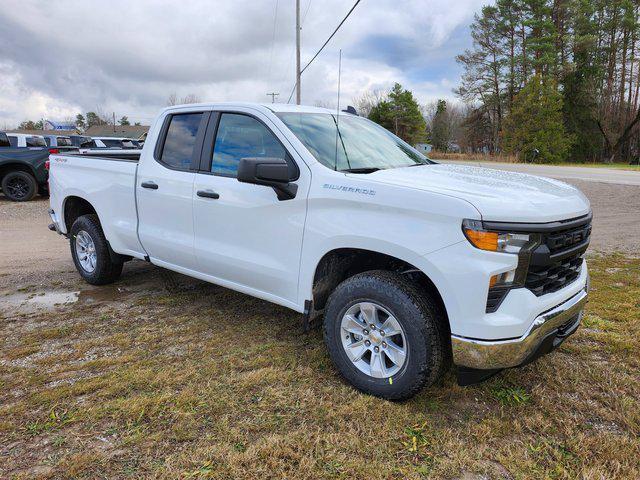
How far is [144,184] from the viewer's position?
14.3 ft

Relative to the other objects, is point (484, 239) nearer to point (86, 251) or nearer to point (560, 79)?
point (86, 251)

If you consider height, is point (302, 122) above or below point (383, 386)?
above

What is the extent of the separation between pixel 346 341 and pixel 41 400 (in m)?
1.98

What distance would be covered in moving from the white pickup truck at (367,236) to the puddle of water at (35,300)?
3.89 feet

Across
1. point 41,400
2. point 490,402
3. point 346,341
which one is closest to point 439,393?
point 490,402

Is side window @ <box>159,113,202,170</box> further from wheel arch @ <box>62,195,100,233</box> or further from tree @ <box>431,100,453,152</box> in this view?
tree @ <box>431,100,453,152</box>

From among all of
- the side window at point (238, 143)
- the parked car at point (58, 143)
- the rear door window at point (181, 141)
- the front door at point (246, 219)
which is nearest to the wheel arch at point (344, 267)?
the front door at point (246, 219)

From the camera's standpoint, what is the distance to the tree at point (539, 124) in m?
42.8

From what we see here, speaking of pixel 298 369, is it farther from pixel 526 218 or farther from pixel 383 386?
pixel 526 218

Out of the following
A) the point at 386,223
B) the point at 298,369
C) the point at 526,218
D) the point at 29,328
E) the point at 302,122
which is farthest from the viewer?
the point at 29,328

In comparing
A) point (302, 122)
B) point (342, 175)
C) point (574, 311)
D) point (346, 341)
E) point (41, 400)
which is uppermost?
point (302, 122)

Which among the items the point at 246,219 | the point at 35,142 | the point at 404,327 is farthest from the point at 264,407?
the point at 35,142

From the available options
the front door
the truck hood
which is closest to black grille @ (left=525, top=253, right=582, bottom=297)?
the truck hood

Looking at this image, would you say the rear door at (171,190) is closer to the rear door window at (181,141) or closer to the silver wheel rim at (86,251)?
the rear door window at (181,141)
